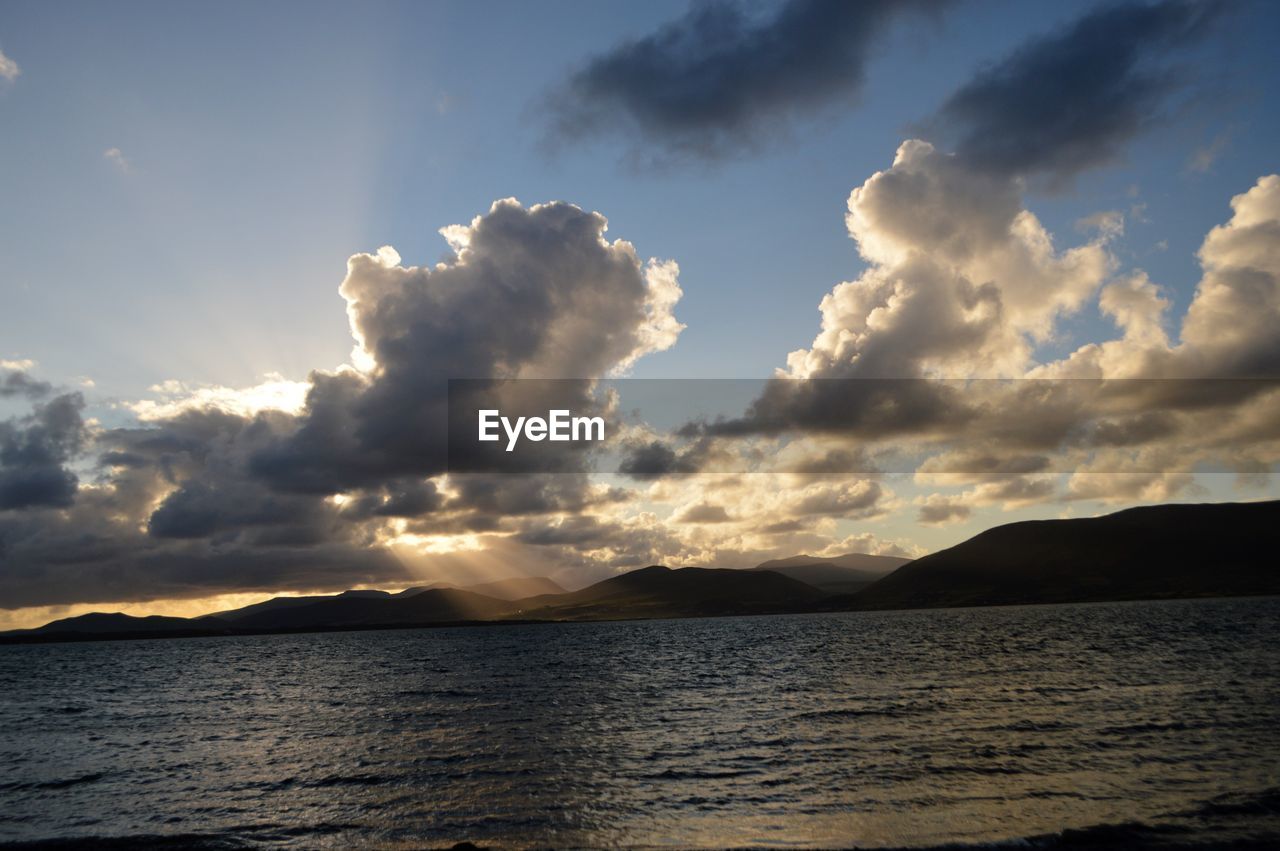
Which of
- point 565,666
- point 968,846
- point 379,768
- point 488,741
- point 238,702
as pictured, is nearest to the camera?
point 968,846

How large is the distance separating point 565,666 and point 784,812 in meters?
86.0

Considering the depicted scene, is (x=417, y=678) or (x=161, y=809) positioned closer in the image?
(x=161, y=809)

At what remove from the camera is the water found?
28406 mm

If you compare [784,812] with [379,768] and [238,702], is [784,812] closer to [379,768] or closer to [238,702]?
[379,768]

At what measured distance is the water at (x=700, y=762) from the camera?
93.2 feet

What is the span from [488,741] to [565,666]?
217 ft

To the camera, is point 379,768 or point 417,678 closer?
point 379,768

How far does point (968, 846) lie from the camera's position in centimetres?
2522

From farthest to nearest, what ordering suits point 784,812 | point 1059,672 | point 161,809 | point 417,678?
point 417,678
point 1059,672
point 161,809
point 784,812

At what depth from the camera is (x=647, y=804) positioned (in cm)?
3180

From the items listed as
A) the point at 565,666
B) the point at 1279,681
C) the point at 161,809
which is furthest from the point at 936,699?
the point at 565,666

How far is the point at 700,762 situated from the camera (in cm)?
3934

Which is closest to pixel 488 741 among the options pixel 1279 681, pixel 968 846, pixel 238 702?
pixel 968 846

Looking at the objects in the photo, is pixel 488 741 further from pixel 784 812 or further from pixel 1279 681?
pixel 1279 681
